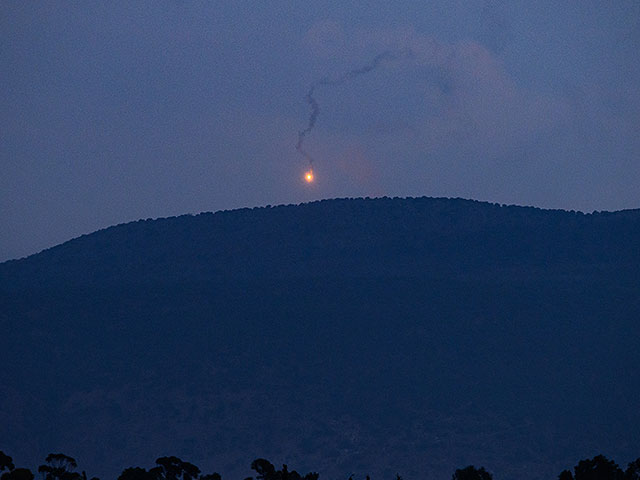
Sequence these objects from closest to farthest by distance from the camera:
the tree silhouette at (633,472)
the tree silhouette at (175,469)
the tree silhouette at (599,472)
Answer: the tree silhouette at (599,472)
the tree silhouette at (633,472)
the tree silhouette at (175,469)

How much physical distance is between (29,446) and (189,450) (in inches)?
810

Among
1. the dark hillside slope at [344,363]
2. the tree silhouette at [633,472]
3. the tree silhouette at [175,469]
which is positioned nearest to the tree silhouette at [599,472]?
the tree silhouette at [633,472]

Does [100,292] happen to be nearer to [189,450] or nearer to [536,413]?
[189,450]

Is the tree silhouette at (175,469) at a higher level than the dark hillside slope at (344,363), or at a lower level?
lower

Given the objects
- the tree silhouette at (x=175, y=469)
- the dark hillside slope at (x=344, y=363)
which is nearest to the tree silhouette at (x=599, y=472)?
the tree silhouette at (x=175, y=469)

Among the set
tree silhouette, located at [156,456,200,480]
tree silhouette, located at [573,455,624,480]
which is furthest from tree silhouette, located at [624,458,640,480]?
tree silhouette, located at [156,456,200,480]

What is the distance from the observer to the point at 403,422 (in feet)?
459

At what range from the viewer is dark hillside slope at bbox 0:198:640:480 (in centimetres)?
13425

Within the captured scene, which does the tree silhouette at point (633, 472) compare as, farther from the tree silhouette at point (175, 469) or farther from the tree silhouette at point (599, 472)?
the tree silhouette at point (175, 469)

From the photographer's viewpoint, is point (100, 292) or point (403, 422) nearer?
point (403, 422)

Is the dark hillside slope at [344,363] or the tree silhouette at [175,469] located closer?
the tree silhouette at [175,469]

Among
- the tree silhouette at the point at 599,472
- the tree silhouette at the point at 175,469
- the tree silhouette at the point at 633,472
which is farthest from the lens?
the tree silhouette at the point at 175,469

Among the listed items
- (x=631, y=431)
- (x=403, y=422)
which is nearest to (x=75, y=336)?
(x=403, y=422)

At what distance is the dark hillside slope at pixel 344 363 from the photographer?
134250 mm
